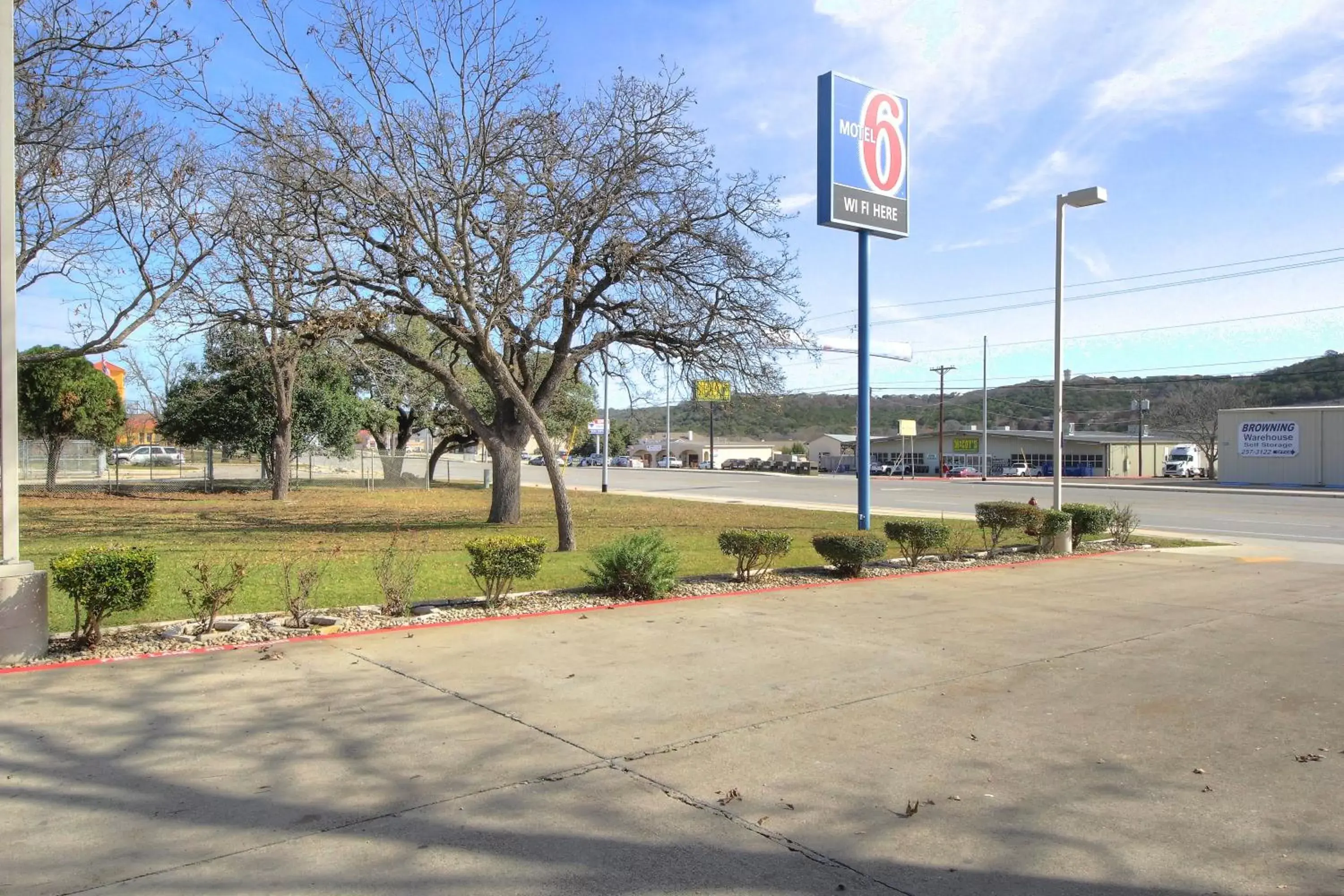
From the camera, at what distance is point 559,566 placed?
1315cm

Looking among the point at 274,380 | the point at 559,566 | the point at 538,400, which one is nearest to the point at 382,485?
the point at 274,380

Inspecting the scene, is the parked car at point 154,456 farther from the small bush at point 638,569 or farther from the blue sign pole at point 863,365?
the small bush at point 638,569

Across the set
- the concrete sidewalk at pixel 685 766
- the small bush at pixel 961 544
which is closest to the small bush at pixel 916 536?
the small bush at pixel 961 544

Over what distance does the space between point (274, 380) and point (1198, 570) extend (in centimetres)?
2472

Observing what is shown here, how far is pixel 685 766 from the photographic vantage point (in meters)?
4.84

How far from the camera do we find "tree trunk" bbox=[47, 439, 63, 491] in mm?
29625

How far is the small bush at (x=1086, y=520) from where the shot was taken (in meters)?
16.6

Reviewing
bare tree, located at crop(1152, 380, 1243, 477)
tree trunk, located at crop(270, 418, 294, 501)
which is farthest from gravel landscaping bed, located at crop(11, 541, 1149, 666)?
bare tree, located at crop(1152, 380, 1243, 477)

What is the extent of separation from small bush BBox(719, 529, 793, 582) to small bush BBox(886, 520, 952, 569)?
2.23 m

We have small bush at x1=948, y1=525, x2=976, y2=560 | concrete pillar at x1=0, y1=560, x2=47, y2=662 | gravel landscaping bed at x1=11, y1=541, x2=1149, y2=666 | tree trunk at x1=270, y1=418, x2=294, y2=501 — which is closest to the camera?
concrete pillar at x1=0, y1=560, x2=47, y2=662

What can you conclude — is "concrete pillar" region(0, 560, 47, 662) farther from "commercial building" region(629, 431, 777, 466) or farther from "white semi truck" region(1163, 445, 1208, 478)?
"commercial building" region(629, 431, 777, 466)

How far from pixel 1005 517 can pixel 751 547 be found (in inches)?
227

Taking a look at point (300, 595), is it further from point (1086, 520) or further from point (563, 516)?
point (1086, 520)

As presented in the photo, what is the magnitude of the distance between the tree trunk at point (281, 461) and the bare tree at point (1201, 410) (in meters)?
66.0
